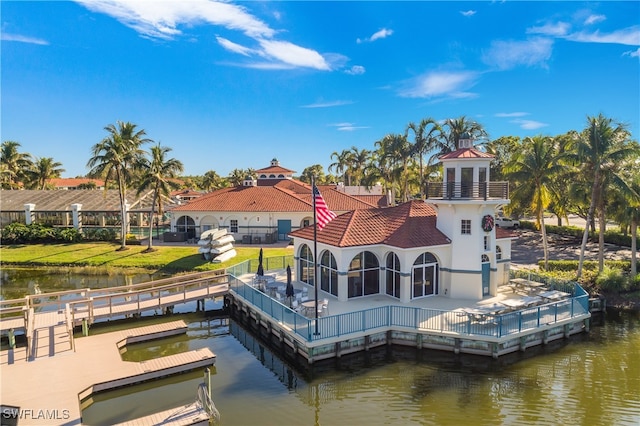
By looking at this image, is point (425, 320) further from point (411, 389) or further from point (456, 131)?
point (456, 131)

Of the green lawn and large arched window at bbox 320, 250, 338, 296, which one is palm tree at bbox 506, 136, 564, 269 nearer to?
large arched window at bbox 320, 250, 338, 296

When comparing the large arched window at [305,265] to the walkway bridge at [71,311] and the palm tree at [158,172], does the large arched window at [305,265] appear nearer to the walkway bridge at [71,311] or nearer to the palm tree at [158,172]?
the walkway bridge at [71,311]

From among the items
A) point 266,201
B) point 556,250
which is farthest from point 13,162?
point 556,250

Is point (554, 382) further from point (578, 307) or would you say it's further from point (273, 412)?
point (273, 412)

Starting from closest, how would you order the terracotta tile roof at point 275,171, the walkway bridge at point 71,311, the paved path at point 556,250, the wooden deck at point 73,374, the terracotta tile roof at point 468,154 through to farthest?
1. the wooden deck at point 73,374
2. the walkway bridge at point 71,311
3. the terracotta tile roof at point 468,154
4. the paved path at point 556,250
5. the terracotta tile roof at point 275,171

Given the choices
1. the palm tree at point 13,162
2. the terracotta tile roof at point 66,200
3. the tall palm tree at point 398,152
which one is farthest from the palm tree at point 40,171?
the tall palm tree at point 398,152

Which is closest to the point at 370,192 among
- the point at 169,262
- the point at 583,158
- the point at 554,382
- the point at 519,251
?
the point at 519,251
